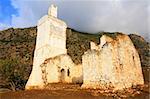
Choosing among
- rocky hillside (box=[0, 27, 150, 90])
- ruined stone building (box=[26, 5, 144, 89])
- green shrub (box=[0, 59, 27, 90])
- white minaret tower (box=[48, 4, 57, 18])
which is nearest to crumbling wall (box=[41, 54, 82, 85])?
ruined stone building (box=[26, 5, 144, 89])

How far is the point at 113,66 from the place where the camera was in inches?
1159

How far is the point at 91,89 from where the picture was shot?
29.9 metres

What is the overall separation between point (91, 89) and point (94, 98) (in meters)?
3.67

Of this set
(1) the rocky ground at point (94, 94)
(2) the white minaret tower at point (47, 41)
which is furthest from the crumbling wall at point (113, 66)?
(2) the white minaret tower at point (47, 41)

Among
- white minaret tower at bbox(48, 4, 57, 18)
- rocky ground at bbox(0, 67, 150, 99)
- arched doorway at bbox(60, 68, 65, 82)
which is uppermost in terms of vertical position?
white minaret tower at bbox(48, 4, 57, 18)

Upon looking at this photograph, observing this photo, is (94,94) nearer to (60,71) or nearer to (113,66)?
(113,66)

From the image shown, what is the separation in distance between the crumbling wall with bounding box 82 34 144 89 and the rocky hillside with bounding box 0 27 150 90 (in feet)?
77.2

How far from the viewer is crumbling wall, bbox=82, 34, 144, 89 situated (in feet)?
96.2

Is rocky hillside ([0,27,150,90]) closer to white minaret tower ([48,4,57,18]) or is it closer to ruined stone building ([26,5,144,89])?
ruined stone building ([26,5,144,89])

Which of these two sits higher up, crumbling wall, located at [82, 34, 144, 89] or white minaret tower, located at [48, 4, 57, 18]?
white minaret tower, located at [48, 4, 57, 18]

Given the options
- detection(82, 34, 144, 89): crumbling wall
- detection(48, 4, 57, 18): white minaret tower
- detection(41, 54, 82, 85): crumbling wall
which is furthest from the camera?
detection(48, 4, 57, 18): white minaret tower

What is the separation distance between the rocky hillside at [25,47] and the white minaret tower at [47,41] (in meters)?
10.8

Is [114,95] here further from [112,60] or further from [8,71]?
[8,71]

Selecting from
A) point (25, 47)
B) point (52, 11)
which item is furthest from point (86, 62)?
point (25, 47)
